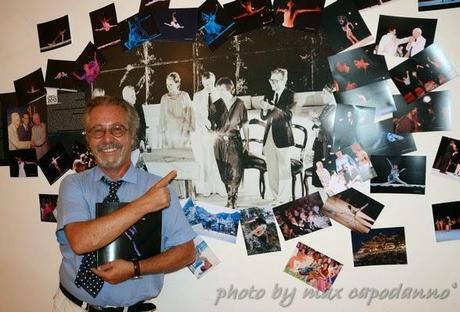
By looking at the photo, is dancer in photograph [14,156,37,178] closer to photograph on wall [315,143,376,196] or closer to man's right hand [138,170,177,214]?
man's right hand [138,170,177,214]

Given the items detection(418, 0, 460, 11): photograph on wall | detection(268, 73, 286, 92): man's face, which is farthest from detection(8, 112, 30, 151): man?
detection(418, 0, 460, 11): photograph on wall

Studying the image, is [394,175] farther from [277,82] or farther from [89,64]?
[89,64]

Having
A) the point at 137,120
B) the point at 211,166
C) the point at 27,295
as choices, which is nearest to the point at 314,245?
the point at 211,166

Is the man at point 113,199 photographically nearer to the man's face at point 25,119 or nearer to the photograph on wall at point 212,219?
the photograph on wall at point 212,219

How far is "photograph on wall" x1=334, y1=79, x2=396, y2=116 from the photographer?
126 cm

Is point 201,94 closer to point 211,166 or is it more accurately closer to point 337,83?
point 211,166

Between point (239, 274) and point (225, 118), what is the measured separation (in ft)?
2.13

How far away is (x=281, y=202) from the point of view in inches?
53.8

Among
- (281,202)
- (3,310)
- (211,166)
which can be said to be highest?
(211,166)

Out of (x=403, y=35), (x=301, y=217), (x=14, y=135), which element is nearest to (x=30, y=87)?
(x=14, y=135)

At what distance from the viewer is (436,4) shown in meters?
1.22

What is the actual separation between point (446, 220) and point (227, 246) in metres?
0.83

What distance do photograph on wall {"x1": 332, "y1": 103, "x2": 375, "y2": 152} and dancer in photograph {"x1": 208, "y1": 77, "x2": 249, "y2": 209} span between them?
35cm

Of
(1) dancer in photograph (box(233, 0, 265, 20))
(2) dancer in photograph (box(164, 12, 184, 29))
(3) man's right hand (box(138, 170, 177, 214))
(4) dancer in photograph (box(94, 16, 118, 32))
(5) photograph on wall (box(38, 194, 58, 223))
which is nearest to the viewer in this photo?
(3) man's right hand (box(138, 170, 177, 214))
